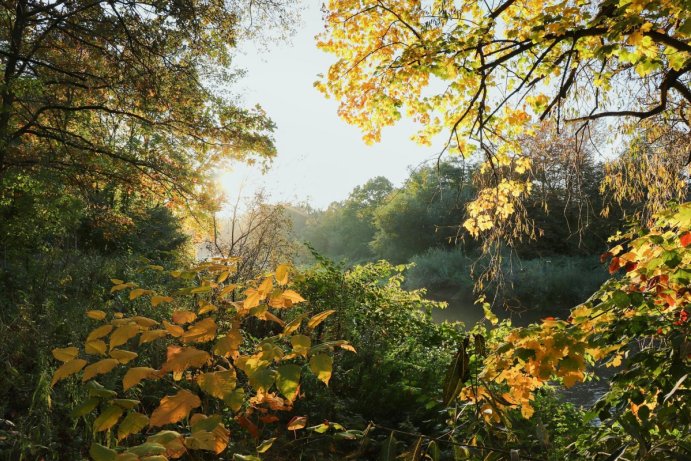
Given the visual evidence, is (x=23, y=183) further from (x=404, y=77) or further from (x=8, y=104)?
(x=404, y=77)

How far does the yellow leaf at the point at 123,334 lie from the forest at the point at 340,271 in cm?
3

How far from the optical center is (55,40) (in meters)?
7.29

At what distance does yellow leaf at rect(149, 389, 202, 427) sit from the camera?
117 centimetres

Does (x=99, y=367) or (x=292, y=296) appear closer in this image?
(x=99, y=367)

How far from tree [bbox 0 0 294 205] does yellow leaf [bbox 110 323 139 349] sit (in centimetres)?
593

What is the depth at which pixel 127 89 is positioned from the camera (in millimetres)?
7004

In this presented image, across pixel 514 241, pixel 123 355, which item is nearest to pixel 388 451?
pixel 123 355

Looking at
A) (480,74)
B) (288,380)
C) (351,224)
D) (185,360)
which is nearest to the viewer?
(288,380)

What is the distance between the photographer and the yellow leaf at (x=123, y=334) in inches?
52.7

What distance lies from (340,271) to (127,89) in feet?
14.4

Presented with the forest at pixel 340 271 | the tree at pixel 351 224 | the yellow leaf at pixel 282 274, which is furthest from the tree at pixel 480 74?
the tree at pixel 351 224

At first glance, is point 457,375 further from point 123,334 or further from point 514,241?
point 514,241

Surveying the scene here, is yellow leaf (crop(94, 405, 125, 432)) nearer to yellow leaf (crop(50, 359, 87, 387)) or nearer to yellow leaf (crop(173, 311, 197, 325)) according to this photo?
yellow leaf (crop(50, 359, 87, 387))

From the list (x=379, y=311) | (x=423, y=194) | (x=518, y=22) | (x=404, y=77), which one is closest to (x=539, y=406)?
(x=379, y=311)
